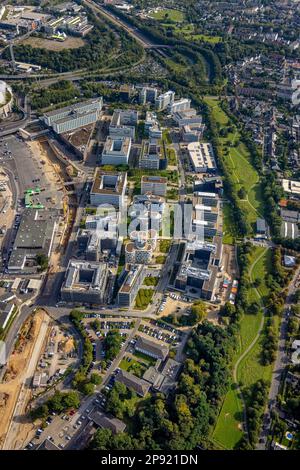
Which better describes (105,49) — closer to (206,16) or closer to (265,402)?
(206,16)

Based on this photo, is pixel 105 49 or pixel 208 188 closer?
pixel 208 188

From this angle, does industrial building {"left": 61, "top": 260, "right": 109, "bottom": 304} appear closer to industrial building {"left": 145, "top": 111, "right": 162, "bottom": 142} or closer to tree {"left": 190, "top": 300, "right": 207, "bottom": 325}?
tree {"left": 190, "top": 300, "right": 207, "bottom": 325}

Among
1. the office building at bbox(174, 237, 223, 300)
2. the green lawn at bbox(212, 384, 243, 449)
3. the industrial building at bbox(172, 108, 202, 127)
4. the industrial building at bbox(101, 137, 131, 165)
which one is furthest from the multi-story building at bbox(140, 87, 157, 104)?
the green lawn at bbox(212, 384, 243, 449)

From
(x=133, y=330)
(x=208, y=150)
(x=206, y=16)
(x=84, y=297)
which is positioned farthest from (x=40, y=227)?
(x=206, y=16)

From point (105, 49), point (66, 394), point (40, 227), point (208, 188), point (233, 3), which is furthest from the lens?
point (233, 3)

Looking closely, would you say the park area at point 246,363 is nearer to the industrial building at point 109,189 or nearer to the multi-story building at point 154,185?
the multi-story building at point 154,185

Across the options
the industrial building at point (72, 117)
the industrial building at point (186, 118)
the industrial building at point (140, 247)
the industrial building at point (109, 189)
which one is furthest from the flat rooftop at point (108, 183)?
the industrial building at point (186, 118)

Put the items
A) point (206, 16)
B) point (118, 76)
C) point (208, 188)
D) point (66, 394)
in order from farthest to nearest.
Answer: point (206, 16) → point (118, 76) → point (208, 188) → point (66, 394)
